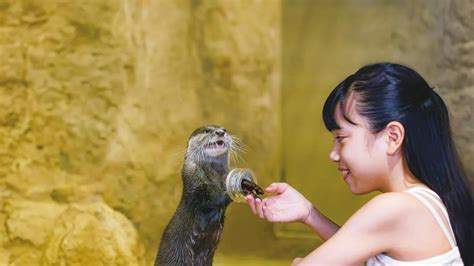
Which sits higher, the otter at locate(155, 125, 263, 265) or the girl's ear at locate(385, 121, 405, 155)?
the girl's ear at locate(385, 121, 405, 155)

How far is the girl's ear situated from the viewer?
1366 mm

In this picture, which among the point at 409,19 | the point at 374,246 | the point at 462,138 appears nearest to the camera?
the point at 374,246

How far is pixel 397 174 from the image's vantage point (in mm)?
1423

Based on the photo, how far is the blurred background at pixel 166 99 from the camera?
92.8 inches

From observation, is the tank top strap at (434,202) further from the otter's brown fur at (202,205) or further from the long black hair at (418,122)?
the otter's brown fur at (202,205)

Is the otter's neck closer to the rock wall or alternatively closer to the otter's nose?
the otter's nose

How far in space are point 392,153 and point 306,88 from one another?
1210mm

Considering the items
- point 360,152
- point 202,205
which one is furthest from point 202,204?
point 360,152

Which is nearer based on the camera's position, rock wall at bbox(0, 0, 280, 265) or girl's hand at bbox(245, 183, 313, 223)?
girl's hand at bbox(245, 183, 313, 223)

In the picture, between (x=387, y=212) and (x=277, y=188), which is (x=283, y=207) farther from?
(x=387, y=212)

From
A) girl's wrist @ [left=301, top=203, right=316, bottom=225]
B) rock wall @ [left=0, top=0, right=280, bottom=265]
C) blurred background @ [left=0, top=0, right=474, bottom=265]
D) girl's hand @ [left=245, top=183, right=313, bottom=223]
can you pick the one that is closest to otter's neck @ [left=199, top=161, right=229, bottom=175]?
girl's hand @ [left=245, top=183, right=313, bottom=223]

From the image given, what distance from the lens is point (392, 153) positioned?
4.57 feet

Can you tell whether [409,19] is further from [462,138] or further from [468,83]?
[462,138]

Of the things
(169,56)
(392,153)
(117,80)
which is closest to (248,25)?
(169,56)
